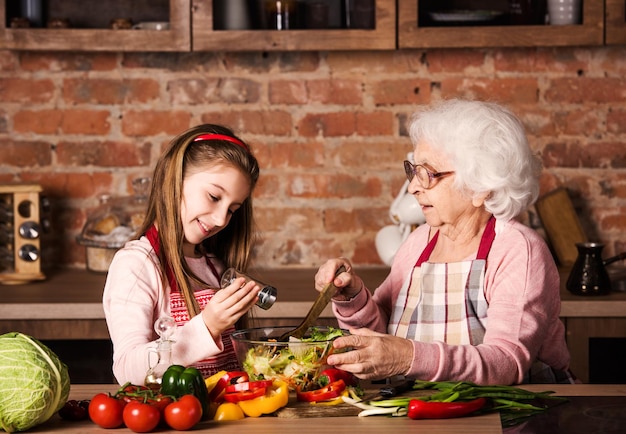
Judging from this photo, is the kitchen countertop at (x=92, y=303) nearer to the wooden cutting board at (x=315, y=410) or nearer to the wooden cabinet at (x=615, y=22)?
the wooden cabinet at (x=615, y=22)

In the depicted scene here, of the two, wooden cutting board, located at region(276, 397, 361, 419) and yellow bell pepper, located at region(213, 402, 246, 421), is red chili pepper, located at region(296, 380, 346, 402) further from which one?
yellow bell pepper, located at region(213, 402, 246, 421)

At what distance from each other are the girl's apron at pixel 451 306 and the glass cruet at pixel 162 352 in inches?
29.9

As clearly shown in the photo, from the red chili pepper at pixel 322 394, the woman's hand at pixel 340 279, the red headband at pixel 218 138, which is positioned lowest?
the red chili pepper at pixel 322 394

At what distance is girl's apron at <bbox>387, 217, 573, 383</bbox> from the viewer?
2.31 m

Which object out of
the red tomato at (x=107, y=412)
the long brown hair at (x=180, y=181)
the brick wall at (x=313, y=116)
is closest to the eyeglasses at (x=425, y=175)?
the long brown hair at (x=180, y=181)

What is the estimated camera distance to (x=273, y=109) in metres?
3.66

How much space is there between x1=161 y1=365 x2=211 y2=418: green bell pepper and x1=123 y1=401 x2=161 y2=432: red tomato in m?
0.08

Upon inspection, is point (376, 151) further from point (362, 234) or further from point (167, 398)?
point (167, 398)

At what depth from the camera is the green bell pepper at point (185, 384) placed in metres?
1.71

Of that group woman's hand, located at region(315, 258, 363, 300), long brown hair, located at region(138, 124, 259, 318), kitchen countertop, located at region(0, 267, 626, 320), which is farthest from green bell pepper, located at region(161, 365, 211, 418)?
kitchen countertop, located at region(0, 267, 626, 320)

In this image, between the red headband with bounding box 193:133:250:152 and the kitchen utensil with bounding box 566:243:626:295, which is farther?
the kitchen utensil with bounding box 566:243:626:295

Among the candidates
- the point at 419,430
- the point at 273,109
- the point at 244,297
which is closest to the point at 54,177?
the point at 273,109

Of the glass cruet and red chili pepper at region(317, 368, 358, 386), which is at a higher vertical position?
the glass cruet

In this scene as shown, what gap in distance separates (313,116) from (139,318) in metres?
1.71
